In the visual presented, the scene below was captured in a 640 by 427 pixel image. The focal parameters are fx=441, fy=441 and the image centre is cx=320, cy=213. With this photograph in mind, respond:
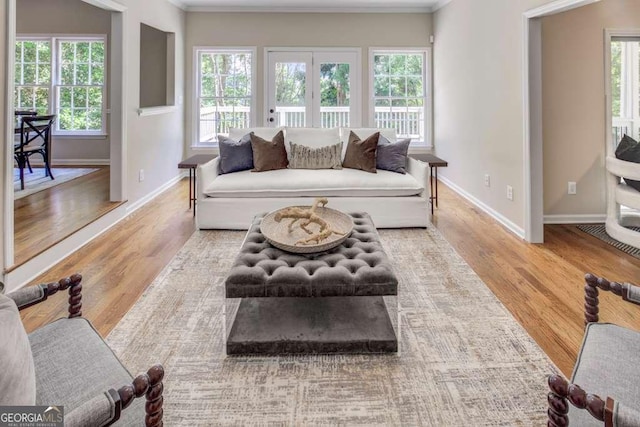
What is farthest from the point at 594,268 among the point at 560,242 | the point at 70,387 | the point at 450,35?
the point at 450,35

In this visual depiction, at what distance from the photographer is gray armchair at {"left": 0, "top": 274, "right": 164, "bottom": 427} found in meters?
0.92

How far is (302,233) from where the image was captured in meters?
2.66

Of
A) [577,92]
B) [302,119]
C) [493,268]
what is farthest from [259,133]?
[577,92]

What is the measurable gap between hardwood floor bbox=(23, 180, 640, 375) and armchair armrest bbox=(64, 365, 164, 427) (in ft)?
4.90

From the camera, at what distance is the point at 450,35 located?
634cm

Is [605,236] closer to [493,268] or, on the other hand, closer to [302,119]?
[493,268]

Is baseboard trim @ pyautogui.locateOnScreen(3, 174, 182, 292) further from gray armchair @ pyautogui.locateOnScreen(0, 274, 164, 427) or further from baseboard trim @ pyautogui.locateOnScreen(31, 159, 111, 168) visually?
baseboard trim @ pyautogui.locateOnScreen(31, 159, 111, 168)

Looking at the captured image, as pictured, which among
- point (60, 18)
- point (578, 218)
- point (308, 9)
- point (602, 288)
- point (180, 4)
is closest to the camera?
point (602, 288)

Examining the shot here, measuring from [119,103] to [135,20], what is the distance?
1085 millimetres

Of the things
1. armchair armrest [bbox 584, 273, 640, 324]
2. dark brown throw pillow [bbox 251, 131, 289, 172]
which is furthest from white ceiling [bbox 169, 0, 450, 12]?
armchair armrest [bbox 584, 273, 640, 324]

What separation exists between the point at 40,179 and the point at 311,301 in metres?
5.53

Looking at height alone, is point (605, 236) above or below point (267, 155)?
below

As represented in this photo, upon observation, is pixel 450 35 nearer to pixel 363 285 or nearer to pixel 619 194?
pixel 619 194

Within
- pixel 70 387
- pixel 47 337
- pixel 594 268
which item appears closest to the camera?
pixel 70 387
